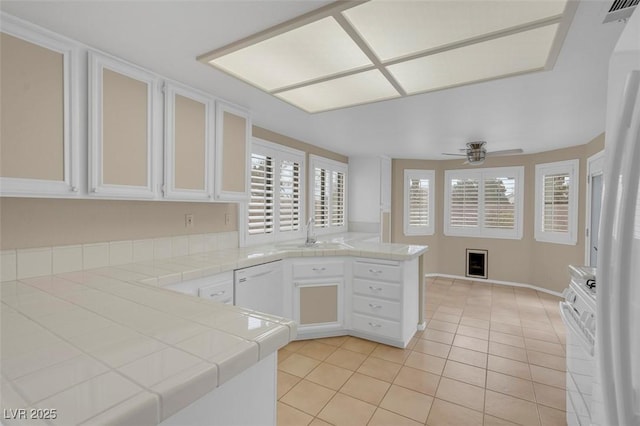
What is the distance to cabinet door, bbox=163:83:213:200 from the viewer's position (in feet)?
7.22

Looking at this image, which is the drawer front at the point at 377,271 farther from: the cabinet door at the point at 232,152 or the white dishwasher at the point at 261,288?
the cabinet door at the point at 232,152

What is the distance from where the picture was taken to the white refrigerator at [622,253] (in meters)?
0.63

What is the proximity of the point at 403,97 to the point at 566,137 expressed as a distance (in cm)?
283

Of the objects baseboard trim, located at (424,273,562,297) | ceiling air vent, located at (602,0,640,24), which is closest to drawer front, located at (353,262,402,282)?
ceiling air vent, located at (602,0,640,24)

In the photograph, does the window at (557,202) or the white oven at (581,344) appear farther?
the window at (557,202)

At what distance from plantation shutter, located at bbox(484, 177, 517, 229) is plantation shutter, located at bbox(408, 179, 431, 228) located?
1.00m

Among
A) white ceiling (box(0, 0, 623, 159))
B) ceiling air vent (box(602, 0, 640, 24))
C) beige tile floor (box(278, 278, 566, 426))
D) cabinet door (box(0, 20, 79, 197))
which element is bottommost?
beige tile floor (box(278, 278, 566, 426))

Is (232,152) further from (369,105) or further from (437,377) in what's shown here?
(437,377)

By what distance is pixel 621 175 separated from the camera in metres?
0.68

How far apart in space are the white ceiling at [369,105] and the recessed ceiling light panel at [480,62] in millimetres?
145

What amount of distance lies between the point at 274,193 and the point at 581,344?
301 cm

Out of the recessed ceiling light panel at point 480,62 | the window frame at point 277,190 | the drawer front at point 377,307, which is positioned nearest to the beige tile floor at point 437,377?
the drawer front at point 377,307

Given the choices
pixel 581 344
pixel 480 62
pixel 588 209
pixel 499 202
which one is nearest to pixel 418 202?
pixel 499 202

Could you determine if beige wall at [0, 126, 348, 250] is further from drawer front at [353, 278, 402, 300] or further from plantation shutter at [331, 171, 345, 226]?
plantation shutter at [331, 171, 345, 226]
